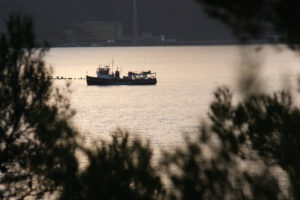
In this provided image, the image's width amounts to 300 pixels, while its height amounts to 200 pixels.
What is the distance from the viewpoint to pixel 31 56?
66.1ft

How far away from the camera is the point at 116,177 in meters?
16.4

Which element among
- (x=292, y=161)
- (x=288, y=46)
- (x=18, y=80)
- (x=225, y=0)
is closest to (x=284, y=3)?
(x=225, y=0)

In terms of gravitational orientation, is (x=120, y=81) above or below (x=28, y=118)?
above

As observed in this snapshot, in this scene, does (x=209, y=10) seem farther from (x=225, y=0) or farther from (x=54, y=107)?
(x=54, y=107)

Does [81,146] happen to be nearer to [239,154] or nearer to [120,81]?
[239,154]

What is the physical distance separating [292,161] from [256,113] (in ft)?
7.66

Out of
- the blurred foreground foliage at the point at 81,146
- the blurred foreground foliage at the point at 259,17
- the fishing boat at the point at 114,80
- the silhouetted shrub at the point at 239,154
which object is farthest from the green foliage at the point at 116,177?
the fishing boat at the point at 114,80

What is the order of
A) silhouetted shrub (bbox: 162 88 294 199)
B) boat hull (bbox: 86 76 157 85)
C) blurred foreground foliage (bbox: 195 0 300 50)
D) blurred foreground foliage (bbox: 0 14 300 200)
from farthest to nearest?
boat hull (bbox: 86 76 157 85)
blurred foreground foliage (bbox: 0 14 300 200)
silhouetted shrub (bbox: 162 88 294 199)
blurred foreground foliage (bbox: 195 0 300 50)

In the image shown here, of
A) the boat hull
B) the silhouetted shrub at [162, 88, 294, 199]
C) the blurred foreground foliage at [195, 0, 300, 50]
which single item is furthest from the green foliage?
the boat hull

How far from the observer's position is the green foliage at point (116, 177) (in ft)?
52.3

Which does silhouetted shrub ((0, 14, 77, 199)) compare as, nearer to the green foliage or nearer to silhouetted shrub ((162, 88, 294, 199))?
the green foliage

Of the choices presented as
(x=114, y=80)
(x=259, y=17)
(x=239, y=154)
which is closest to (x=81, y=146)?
(x=239, y=154)

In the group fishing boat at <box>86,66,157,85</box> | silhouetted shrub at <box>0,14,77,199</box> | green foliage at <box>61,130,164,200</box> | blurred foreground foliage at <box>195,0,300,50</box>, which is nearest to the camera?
blurred foreground foliage at <box>195,0,300,50</box>

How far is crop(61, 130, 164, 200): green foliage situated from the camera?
1595 cm
